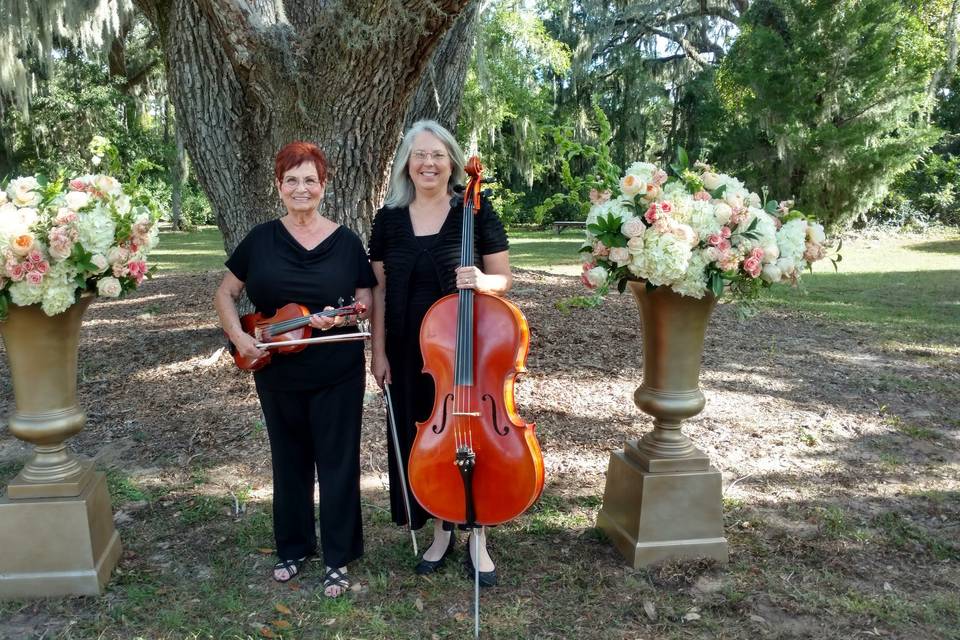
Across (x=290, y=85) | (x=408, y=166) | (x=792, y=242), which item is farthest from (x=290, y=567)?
(x=290, y=85)

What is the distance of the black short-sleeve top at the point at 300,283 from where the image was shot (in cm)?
253

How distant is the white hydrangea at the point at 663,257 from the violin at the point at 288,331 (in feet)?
3.46

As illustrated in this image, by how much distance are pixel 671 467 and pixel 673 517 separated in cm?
21

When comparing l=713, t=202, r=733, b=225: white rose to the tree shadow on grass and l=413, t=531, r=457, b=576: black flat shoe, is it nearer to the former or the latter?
l=413, t=531, r=457, b=576: black flat shoe

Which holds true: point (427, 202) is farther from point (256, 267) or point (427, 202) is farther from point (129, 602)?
point (129, 602)

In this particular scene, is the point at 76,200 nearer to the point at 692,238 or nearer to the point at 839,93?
the point at 692,238

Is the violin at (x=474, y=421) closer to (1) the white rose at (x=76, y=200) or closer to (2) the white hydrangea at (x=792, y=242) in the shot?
(2) the white hydrangea at (x=792, y=242)

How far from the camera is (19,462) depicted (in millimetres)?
3971

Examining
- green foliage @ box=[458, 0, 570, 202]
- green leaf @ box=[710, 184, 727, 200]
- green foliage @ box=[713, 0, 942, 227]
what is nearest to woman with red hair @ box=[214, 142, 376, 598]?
green leaf @ box=[710, 184, 727, 200]

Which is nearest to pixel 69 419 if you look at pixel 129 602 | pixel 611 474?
pixel 129 602

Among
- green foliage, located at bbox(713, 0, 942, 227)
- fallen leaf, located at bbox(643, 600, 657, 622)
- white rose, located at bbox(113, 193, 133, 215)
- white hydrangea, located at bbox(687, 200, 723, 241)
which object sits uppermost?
green foliage, located at bbox(713, 0, 942, 227)

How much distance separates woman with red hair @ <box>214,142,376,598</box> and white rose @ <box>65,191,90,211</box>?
54cm

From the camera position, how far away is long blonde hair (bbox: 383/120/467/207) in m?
2.56

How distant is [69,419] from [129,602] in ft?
2.39
